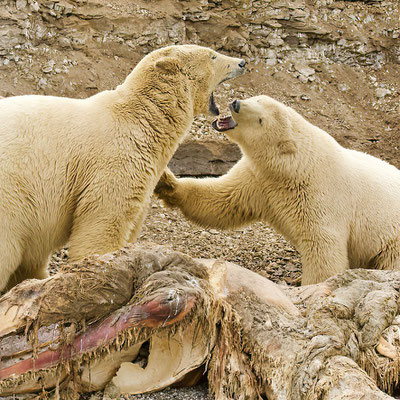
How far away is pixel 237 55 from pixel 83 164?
8.65 m

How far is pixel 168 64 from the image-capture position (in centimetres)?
459

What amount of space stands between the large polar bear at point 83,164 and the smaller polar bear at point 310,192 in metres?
1.18

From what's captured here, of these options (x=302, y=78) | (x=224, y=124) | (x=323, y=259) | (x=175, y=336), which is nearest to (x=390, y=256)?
(x=323, y=259)

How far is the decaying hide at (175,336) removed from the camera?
251 cm

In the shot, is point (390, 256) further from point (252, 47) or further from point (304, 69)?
point (252, 47)

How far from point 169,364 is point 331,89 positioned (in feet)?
34.9

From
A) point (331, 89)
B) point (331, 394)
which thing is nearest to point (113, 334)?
point (331, 394)

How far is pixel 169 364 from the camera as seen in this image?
2.70 m

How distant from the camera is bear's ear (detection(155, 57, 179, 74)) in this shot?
4.57 m

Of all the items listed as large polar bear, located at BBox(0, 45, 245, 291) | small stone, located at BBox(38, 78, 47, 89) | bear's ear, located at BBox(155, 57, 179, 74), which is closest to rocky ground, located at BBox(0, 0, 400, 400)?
small stone, located at BBox(38, 78, 47, 89)

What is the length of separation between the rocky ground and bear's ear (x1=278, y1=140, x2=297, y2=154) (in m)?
1.98

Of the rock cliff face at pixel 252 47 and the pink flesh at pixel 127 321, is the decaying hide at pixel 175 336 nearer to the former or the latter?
the pink flesh at pixel 127 321

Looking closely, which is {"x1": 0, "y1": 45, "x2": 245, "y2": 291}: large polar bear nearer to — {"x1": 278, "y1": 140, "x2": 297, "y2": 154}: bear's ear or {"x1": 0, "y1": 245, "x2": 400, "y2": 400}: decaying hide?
{"x1": 0, "y1": 245, "x2": 400, "y2": 400}: decaying hide

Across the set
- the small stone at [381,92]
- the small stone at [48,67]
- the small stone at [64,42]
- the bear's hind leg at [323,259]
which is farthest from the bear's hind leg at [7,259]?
the small stone at [381,92]
